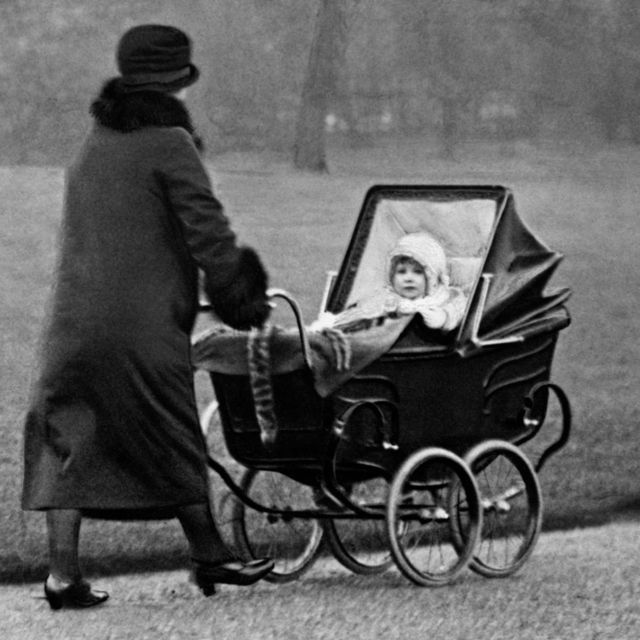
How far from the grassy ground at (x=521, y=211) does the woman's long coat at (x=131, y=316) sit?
3.29m

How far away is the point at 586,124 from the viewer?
48.0ft

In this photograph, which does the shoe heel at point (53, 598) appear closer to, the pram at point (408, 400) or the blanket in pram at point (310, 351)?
the pram at point (408, 400)

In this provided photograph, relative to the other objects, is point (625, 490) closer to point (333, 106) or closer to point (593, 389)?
point (593, 389)

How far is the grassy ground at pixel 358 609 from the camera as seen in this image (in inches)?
210

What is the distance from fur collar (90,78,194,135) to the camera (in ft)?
18.6

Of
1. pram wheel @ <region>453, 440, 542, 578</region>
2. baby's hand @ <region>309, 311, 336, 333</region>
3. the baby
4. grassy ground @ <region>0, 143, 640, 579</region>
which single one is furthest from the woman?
grassy ground @ <region>0, 143, 640, 579</region>

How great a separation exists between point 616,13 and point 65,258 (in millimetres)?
9342

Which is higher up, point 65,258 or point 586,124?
point 65,258

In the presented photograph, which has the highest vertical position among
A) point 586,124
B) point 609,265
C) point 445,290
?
point 445,290

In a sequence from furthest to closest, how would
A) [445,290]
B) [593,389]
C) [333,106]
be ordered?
[333,106], [593,389], [445,290]

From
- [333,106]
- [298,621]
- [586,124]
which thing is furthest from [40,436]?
[586,124]

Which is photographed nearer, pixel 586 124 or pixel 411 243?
pixel 411 243

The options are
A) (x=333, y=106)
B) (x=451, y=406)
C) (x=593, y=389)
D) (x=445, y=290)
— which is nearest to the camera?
(x=451, y=406)

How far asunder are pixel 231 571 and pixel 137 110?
1367 mm
